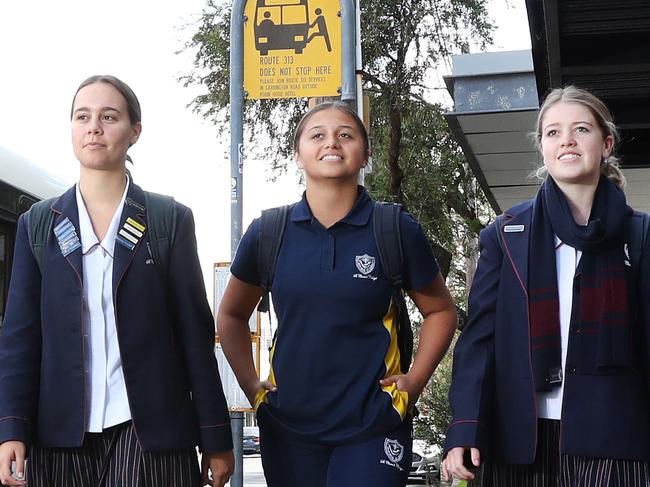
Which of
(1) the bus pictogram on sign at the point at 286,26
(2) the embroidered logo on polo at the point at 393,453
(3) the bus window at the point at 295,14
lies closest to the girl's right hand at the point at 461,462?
(2) the embroidered logo on polo at the point at 393,453

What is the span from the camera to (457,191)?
18.3 metres

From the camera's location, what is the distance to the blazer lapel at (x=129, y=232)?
11.4ft

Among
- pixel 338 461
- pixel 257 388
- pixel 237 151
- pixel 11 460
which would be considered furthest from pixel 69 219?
pixel 237 151

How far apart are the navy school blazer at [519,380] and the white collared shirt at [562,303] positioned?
44mm

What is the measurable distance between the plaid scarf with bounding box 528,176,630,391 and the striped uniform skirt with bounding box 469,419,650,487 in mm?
177

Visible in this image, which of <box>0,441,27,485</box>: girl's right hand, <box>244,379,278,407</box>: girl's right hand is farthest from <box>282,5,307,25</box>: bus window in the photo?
<box>0,441,27,485</box>: girl's right hand

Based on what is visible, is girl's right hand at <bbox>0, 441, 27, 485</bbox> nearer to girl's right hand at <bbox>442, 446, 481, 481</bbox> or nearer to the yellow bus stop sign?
girl's right hand at <bbox>442, 446, 481, 481</bbox>

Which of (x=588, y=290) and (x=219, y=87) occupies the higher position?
(x=219, y=87)

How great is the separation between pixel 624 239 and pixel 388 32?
1404cm

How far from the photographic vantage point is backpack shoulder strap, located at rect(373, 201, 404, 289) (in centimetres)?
364

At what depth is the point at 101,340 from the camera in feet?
11.3

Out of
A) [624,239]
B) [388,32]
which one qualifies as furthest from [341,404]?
[388,32]

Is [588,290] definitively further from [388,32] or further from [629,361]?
[388,32]

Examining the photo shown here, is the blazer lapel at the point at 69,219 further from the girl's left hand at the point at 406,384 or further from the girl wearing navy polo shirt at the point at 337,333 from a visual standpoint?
the girl's left hand at the point at 406,384
